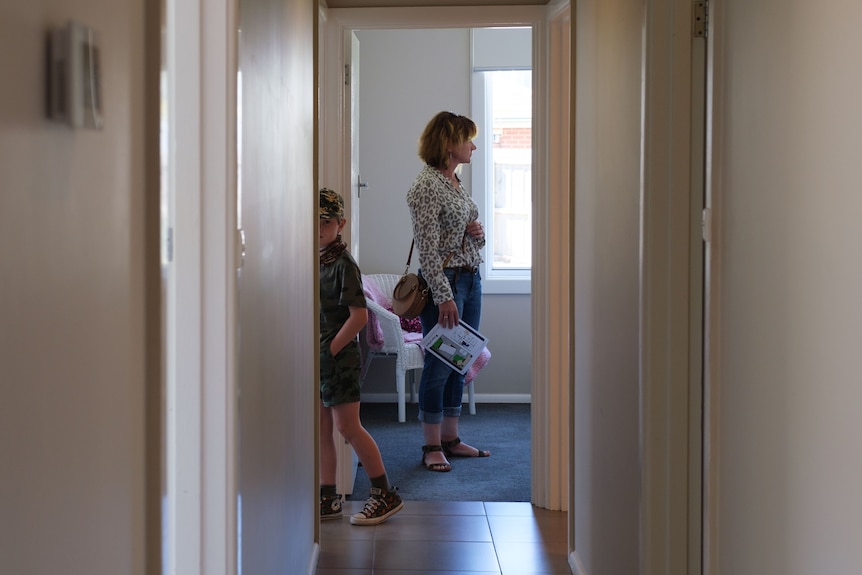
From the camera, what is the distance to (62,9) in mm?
858

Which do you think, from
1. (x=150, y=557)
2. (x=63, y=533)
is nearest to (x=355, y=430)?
(x=150, y=557)

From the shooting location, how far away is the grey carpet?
3934 mm

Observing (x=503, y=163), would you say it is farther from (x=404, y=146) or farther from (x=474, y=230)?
(x=474, y=230)

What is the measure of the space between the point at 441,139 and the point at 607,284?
5.55 ft

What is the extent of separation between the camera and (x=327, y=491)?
11.7ft

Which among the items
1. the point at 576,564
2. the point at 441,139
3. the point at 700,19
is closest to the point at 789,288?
the point at 700,19

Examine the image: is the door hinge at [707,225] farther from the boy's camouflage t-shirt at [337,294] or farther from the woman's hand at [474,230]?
the woman's hand at [474,230]

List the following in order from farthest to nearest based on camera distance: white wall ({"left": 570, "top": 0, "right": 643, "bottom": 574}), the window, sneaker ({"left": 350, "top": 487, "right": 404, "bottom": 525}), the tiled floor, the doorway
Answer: the window, the doorway, sneaker ({"left": 350, "top": 487, "right": 404, "bottom": 525}), the tiled floor, white wall ({"left": 570, "top": 0, "right": 643, "bottom": 574})

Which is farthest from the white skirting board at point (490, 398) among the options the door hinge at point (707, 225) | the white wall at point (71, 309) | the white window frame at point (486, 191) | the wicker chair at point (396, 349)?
the white wall at point (71, 309)

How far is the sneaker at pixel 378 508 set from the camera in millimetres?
3453

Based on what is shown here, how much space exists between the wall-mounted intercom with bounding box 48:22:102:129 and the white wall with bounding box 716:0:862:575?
0.83 m

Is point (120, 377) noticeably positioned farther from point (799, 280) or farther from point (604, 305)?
point (604, 305)

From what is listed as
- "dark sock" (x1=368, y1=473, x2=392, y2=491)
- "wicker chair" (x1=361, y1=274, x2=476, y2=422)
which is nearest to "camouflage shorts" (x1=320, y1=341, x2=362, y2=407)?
"dark sock" (x1=368, y1=473, x2=392, y2=491)

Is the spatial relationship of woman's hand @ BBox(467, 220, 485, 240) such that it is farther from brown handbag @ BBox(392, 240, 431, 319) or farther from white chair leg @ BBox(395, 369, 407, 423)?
white chair leg @ BBox(395, 369, 407, 423)
